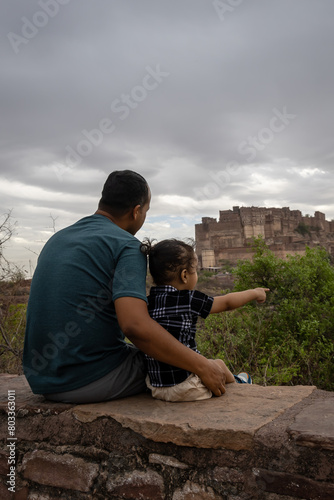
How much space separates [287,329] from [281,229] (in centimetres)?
4111

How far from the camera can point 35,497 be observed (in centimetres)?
176

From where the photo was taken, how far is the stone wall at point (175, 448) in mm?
1366

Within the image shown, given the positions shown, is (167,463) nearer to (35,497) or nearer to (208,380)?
(208,380)

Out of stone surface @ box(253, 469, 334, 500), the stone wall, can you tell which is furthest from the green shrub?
stone surface @ box(253, 469, 334, 500)

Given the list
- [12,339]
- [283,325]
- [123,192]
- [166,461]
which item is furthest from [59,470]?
[283,325]

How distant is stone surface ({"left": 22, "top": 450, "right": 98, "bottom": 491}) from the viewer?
167 centimetres

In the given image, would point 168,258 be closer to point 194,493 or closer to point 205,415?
point 205,415

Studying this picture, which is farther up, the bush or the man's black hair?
the man's black hair

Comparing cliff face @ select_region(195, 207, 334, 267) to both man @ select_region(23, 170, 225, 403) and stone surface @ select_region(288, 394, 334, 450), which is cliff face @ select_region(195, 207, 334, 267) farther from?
stone surface @ select_region(288, 394, 334, 450)

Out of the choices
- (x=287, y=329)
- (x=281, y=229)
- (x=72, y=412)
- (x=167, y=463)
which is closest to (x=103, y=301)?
(x=72, y=412)

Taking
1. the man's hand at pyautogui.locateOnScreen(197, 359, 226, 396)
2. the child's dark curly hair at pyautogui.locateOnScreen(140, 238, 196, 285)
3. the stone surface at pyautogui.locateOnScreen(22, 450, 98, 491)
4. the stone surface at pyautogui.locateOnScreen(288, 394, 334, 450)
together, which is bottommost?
the stone surface at pyautogui.locateOnScreen(22, 450, 98, 491)

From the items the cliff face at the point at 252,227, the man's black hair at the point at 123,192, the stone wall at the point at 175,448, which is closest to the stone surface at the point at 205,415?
the stone wall at the point at 175,448

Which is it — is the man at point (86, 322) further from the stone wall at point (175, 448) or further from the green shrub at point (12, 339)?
the green shrub at point (12, 339)

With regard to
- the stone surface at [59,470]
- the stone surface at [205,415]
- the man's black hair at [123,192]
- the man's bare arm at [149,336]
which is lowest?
the stone surface at [59,470]
